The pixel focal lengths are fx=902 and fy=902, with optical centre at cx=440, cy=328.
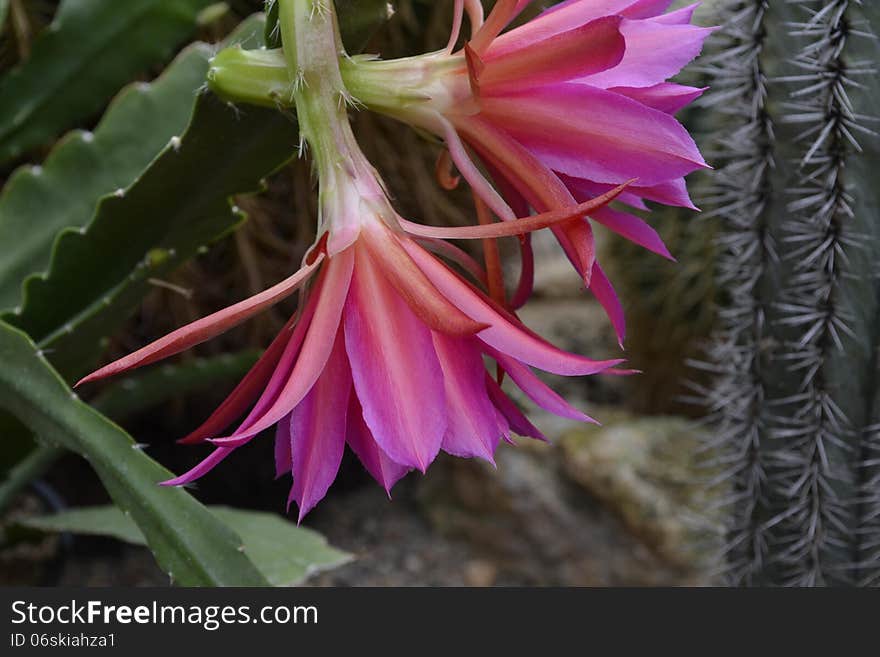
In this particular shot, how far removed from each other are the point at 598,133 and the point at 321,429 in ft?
0.55

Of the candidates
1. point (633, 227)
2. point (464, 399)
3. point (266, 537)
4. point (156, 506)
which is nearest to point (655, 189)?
point (633, 227)

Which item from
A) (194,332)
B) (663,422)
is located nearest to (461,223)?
(663,422)

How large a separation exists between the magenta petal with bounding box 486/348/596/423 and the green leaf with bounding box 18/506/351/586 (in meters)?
0.35

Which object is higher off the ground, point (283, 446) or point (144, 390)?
point (283, 446)

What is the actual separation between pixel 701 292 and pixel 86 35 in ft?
3.05

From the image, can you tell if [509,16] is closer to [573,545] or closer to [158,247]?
[158,247]

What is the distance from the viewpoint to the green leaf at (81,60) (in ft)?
2.80

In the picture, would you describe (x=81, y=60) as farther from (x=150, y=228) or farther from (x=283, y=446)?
(x=283, y=446)

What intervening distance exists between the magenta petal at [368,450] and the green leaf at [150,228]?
0.21 metres

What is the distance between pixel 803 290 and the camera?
2.42ft

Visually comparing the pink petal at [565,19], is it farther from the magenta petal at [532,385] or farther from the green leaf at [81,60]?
the green leaf at [81,60]

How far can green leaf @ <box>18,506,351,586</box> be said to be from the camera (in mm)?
718

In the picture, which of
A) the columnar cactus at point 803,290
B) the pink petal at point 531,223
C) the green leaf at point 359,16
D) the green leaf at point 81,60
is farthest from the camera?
the green leaf at point 81,60

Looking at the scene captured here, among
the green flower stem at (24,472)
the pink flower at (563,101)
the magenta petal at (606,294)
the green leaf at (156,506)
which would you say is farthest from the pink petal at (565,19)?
the green flower stem at (24,472)
